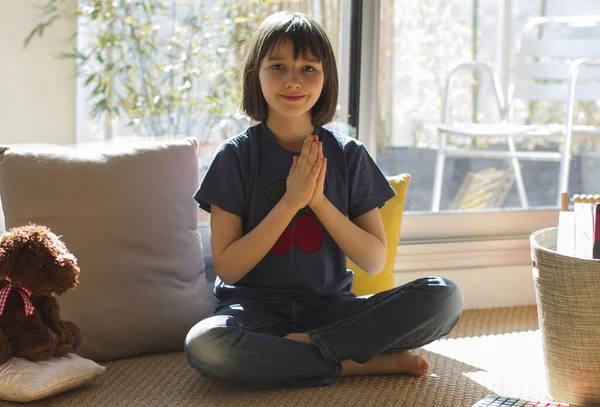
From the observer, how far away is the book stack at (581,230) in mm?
1492

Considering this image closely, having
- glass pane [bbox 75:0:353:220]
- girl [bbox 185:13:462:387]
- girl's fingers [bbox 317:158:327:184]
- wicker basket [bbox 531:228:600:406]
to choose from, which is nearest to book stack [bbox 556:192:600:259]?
wicker basket [bbox 531:228:600:406]

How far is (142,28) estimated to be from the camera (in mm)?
1910

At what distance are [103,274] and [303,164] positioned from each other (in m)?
0.46

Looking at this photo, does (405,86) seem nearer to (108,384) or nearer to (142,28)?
(142,28)

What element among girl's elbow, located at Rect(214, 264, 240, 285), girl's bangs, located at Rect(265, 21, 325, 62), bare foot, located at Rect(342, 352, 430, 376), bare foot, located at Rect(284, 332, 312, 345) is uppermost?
girl's bangs, located at Rect(265, 21, 325, 62)

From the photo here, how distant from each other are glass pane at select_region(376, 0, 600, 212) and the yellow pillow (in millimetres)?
306

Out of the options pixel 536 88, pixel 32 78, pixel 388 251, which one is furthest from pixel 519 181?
pixel 32 78

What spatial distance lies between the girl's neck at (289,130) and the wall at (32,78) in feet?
1.71

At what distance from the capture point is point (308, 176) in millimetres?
1507

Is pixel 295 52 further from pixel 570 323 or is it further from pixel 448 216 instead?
pixel 448 216

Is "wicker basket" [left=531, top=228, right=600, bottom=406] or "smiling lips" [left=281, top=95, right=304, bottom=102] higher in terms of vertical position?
"smiling lips" [left=281, top=95, right=304, bottom=102]

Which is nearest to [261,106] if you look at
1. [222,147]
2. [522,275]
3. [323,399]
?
[222,147]

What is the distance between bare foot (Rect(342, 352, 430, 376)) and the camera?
154 centimetres

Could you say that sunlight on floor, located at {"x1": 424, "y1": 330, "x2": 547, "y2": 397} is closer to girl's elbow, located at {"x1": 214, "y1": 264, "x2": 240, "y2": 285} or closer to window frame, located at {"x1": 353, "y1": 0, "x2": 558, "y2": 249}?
window frame, located at {"x1": 353, "y1": 0, "x2": 558, "y2": 249}
